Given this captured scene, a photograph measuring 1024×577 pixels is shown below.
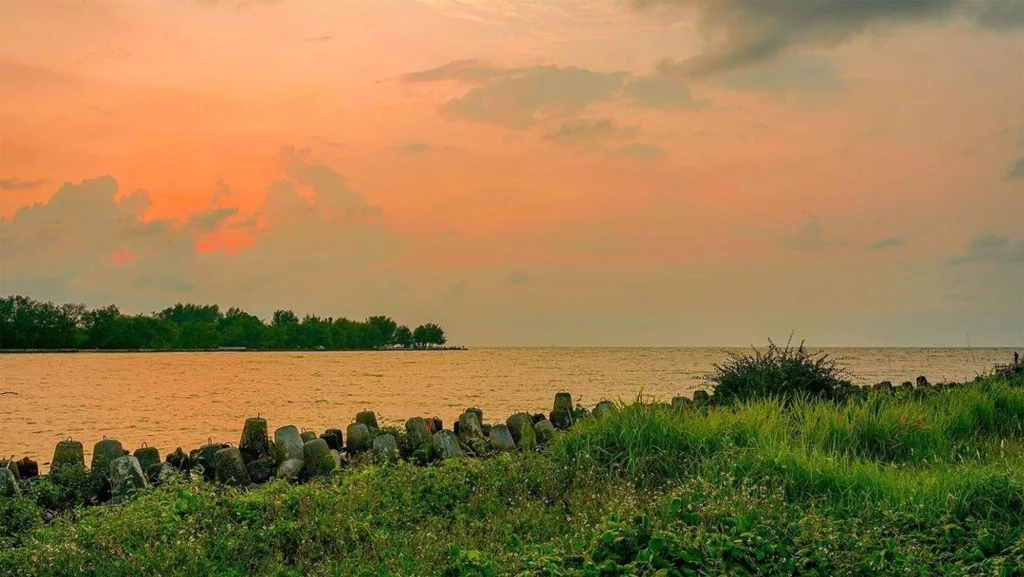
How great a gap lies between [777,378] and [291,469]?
7443 millimetres

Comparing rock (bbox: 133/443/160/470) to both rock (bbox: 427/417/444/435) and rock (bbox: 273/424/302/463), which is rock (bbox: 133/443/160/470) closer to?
rock (bbox: 273/424/302/463)

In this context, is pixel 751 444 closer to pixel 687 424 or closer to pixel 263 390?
pixel 687 424

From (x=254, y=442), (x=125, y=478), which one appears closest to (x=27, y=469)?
(x=125, y=478)

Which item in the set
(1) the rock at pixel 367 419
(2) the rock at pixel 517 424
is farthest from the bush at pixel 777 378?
(1) the rock at pixel 367 419

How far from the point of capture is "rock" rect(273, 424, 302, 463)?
982cm

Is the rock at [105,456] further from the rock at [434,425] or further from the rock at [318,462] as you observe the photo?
the rock at [434,425]

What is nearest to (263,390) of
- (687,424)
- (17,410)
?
(17,410)

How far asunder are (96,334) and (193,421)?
259 feet

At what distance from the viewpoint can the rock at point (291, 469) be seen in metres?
9.51

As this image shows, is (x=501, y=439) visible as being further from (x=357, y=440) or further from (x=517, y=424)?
(x=357, y=440)

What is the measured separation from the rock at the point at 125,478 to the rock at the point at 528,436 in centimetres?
408

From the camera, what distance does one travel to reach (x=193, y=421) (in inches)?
988

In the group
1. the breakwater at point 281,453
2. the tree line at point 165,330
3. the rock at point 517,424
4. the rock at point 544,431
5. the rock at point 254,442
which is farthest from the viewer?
the tree line at point 165,330

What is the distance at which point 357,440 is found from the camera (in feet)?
34.6
